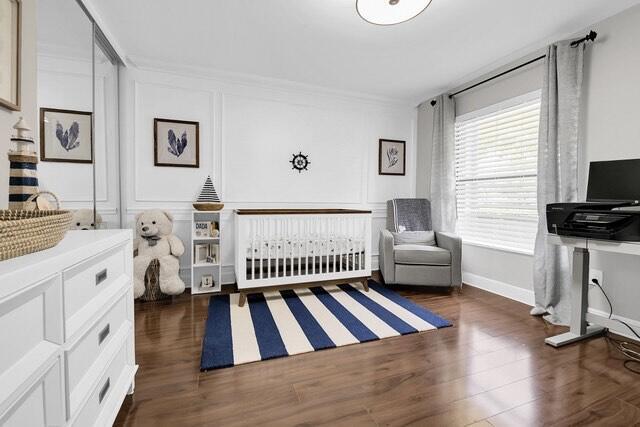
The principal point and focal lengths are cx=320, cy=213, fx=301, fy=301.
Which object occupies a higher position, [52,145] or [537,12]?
[537,12]

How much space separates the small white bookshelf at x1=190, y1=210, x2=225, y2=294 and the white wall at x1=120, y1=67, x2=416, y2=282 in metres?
0.25

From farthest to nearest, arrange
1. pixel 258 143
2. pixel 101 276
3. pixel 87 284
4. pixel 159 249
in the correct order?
pixel 258 143 → pixel 159 249 → pixel 101 276 → pixel 87 284

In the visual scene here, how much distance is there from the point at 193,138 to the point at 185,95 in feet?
1.46

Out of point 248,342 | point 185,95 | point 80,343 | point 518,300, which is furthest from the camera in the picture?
point 185,95

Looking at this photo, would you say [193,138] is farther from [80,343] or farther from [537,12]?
[537,12]

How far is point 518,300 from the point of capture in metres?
2.83

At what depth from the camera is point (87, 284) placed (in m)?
0.99

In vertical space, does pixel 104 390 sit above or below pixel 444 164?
below

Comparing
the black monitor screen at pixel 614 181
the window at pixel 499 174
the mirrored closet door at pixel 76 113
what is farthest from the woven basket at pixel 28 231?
the window at pixel 499 174

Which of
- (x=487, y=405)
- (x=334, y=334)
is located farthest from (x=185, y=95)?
(x=487, y=405)

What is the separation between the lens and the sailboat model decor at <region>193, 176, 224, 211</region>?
9.71 feet

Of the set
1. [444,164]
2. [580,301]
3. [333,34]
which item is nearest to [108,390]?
[333,34]

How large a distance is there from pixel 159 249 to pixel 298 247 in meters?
1.29

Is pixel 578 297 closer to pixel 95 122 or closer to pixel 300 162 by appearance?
pixel 300 162
